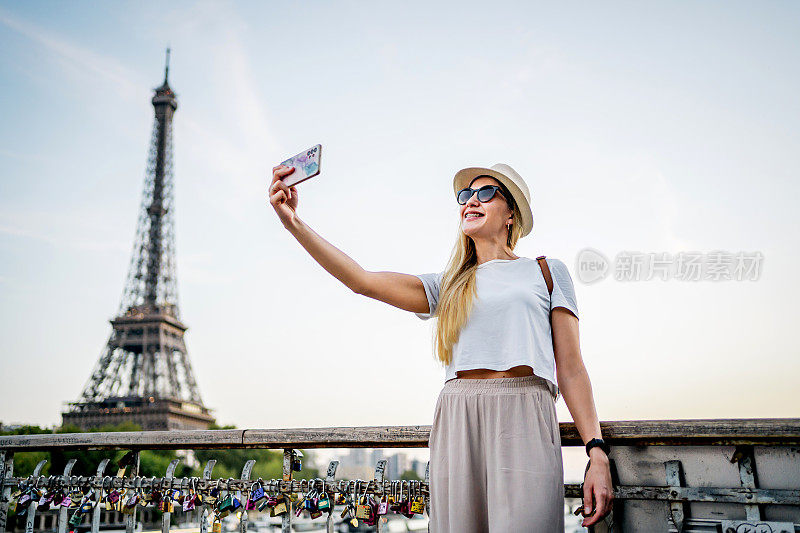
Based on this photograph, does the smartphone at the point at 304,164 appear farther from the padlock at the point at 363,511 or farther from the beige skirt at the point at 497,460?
the padlock at the point at 363,511

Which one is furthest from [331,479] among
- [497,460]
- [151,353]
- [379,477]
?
[151,353]

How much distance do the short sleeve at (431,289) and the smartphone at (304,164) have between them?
27.5 inches

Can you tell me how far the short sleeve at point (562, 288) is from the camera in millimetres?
2469

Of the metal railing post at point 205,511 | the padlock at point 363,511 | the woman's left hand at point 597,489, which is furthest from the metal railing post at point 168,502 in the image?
the woman's left hand at point 597,489

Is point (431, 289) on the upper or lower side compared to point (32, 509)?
upper

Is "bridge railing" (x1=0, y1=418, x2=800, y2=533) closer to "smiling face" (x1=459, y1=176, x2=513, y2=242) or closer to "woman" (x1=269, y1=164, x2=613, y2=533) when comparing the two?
"woman" (x1=269, y1=164, x2=613, y2=533)

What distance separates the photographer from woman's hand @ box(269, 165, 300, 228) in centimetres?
253

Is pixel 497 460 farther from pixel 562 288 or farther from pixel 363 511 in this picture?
pixel 363 511

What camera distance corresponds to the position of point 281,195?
8.32 ft

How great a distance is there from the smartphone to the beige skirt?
1.00 metres

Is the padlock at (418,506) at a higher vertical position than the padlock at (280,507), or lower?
higher

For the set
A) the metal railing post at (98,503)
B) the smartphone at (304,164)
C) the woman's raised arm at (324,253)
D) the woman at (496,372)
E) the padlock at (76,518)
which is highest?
the smartphone at (304,164)

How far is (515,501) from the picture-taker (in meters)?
2.15

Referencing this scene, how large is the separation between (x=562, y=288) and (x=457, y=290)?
0.42 metres
